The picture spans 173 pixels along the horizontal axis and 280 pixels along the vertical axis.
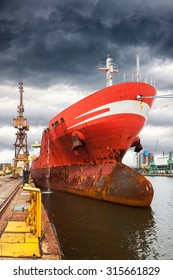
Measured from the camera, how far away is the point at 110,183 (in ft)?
53.2

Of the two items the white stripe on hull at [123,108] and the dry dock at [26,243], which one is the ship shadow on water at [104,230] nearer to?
the dry dock at [26,243]

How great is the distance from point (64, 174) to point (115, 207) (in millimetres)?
8026

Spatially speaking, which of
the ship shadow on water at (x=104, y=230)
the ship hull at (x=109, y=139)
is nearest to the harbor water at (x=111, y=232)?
the ship shadow on water at (x=104, y=230)

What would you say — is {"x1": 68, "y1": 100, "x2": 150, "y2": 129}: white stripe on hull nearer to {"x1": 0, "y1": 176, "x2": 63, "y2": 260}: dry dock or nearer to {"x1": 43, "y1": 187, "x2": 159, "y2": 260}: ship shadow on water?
{"x1": 43, "y1": 187, "x2": 159, "y2": 260}: ship shadow on water

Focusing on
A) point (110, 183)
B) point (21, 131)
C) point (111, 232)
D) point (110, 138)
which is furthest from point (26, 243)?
point (21, 131)

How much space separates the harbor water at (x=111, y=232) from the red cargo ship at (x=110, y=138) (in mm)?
1089

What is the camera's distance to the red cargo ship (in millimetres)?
15428

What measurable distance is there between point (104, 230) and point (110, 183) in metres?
6.00

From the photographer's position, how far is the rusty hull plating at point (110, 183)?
1489 cm

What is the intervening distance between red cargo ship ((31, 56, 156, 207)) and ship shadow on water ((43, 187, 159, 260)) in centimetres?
105

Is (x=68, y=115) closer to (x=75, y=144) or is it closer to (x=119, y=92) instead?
(x=75, y=144)

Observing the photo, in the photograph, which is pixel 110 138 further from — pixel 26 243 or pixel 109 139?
pixel 26 243
